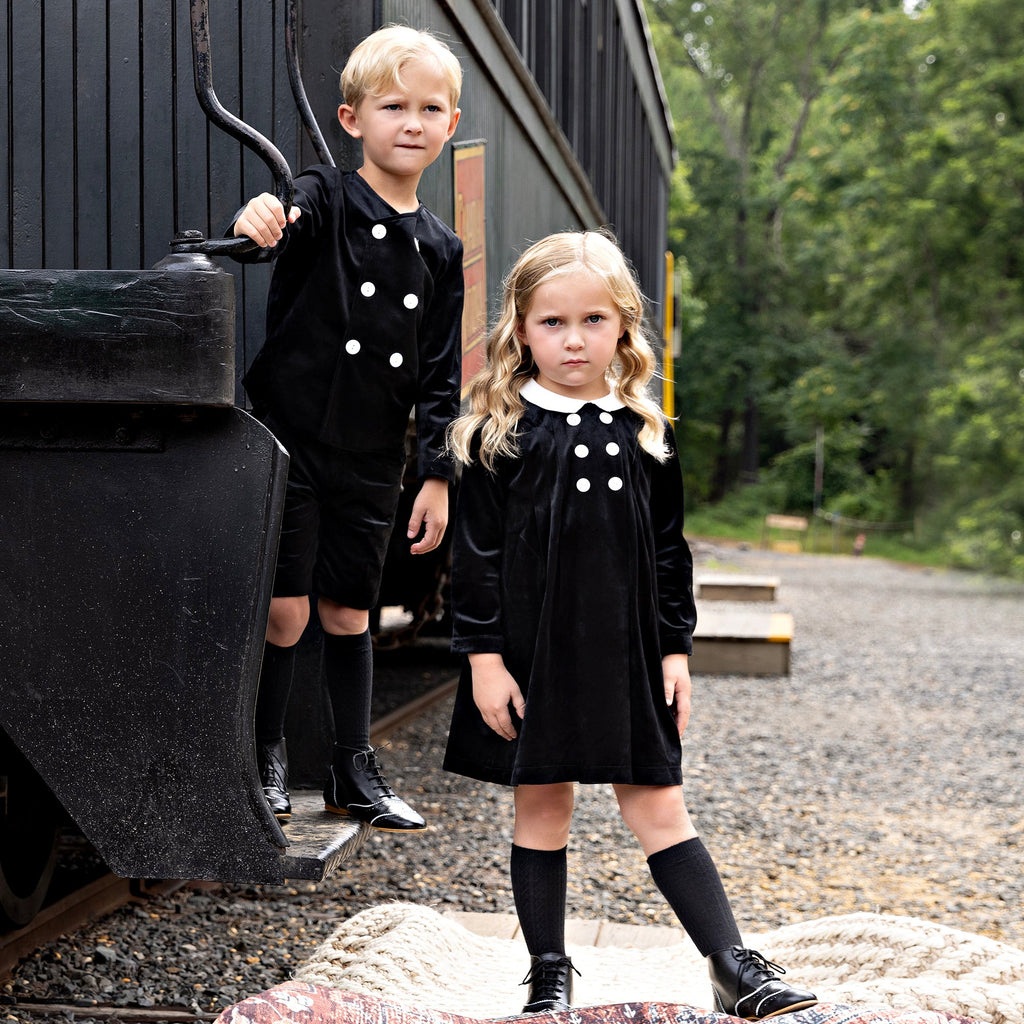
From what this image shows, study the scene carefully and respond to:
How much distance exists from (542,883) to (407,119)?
1455 mm

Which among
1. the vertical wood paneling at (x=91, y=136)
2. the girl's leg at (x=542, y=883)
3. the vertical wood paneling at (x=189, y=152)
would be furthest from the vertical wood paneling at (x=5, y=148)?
the girl's leg at (x=542, y=883)

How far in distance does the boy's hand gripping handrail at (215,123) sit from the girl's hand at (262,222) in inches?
0.7

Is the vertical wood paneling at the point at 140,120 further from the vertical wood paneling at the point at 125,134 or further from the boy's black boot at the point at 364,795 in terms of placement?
the boy's black boot at the point at 364,795

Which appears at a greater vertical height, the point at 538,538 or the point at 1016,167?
the point at 1016,167

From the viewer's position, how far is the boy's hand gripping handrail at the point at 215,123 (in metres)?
2.11

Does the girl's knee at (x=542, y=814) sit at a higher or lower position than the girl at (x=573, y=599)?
lower

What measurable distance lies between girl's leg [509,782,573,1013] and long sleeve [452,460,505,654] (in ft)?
1.05

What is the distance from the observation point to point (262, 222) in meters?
2.13

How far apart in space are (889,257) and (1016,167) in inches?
203

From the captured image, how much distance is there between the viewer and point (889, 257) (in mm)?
26266

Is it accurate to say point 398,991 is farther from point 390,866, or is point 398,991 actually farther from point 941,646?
point 941,646

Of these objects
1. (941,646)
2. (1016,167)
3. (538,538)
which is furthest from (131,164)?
(1016,167)

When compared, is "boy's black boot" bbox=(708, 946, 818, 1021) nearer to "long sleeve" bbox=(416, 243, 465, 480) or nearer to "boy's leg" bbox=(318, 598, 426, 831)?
"boy's leg" bbox=(318, 598, 426, 831)

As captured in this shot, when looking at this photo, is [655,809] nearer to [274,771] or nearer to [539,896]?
[539,896]
